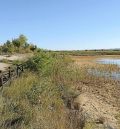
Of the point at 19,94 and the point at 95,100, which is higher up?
the point at 19,94

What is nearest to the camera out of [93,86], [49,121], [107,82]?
[49,121]

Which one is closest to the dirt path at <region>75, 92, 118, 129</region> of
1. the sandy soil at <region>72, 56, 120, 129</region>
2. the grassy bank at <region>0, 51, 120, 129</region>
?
the sandy soil at <region>72, 56, 120, 129</region>

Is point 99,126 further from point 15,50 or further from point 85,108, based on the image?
point 15,50

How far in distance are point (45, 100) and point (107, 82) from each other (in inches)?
606

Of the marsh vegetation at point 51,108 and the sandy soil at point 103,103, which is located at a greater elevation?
the marsh vegetation at point 51,108

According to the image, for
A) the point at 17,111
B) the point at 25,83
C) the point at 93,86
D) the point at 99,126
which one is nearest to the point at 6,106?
the point at 17,111

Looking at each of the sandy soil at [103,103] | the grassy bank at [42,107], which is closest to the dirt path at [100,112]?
the sandy soil at [103,103]

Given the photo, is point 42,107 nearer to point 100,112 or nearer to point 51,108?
point 51,108

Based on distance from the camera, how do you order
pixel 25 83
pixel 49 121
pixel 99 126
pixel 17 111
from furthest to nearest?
pixel 25 83 < pixel 99 126 < pixel 17 111 < pixel 49 121

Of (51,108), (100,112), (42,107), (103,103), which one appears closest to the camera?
(42,107)

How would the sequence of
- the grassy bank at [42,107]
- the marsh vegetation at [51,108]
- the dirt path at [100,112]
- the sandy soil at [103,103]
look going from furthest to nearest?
the sandy soil at [103,103], the dirt path at [100,112], the marsh vegetation at [51,108], the grassy bank at [42,107]

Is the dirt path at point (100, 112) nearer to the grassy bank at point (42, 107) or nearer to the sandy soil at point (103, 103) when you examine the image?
the sandy soil at point (103, 103)

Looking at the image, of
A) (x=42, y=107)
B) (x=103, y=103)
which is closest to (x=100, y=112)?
(x=103, y=103)

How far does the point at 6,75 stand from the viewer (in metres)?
18.9
